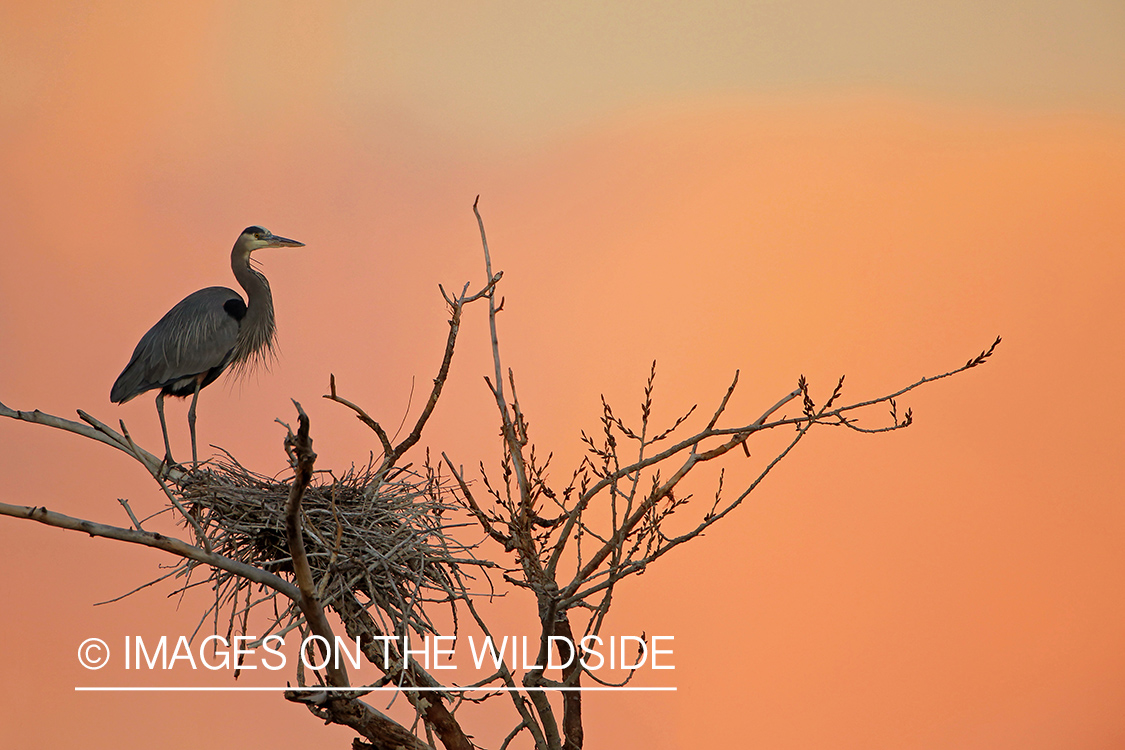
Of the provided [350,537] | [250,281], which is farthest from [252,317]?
[350,537]

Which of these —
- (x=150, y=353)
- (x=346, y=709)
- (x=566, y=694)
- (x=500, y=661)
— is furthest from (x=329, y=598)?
(x=150, y=353)

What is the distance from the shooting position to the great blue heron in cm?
405

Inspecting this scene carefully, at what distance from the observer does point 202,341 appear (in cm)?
410

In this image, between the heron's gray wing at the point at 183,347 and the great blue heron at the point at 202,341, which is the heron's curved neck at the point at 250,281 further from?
the heron's gray wing at the point at 183,347

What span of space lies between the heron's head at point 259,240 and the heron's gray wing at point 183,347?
1.08ft

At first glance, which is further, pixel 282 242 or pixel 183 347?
pixel 282 242

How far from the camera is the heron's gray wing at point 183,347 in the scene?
159 inches

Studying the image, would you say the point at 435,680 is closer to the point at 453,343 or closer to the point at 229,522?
the point at 229,522

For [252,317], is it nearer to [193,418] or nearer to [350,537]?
[193,418]

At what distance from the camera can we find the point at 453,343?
11.1ft

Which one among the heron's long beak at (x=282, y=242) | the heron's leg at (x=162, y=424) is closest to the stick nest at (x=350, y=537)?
the heron's leg at (x=162, y=424)

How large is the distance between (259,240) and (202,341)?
57cm

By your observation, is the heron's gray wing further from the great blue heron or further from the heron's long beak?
the heron's long beak

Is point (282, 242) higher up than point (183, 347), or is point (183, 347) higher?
point (282, 242)
